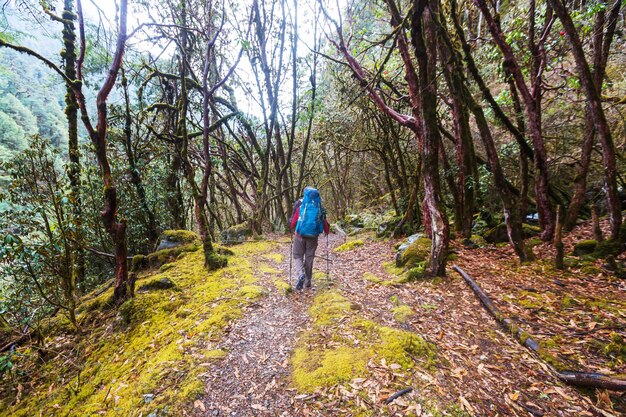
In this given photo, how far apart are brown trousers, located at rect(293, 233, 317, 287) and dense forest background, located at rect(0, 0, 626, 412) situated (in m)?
2.55

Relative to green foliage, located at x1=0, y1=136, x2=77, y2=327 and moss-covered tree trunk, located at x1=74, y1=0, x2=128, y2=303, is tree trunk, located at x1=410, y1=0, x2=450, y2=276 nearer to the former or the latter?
moss-covered tree trunk, located at x1=74, y1=0, x2=128, y2=303

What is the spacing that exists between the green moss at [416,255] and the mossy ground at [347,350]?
2766 millimetres

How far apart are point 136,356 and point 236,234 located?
806 centimetres

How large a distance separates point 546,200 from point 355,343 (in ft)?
21.5

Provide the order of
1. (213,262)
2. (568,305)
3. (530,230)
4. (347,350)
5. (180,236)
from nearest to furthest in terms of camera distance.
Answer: (347,350), (568,305), (213,262), (530,230), (180,236)

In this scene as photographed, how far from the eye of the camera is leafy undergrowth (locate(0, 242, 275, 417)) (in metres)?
3.16

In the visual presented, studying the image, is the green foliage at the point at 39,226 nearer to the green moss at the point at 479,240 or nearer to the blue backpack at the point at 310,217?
the blue backpack at the point at 310,217

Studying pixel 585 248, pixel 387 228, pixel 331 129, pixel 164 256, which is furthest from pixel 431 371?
pixel 331 129

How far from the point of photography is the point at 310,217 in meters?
5.83

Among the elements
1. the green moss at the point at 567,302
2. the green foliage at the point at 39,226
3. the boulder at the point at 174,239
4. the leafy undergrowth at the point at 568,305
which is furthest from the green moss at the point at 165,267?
the green moss at the point at 567,302

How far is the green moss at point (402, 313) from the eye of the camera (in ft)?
14.0

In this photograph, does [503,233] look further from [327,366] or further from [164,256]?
[164,256]

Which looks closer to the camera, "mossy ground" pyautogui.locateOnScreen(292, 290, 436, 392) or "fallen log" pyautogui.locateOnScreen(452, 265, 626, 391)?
"fallen log" pyautogui.locateOnScreen(452, 265, 626, 391)

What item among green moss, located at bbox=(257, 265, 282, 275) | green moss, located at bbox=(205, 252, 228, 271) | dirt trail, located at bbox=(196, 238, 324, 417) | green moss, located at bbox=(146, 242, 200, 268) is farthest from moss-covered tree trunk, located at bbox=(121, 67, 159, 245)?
dirt trail, located at bbox=(196, 238, 324, 417)
